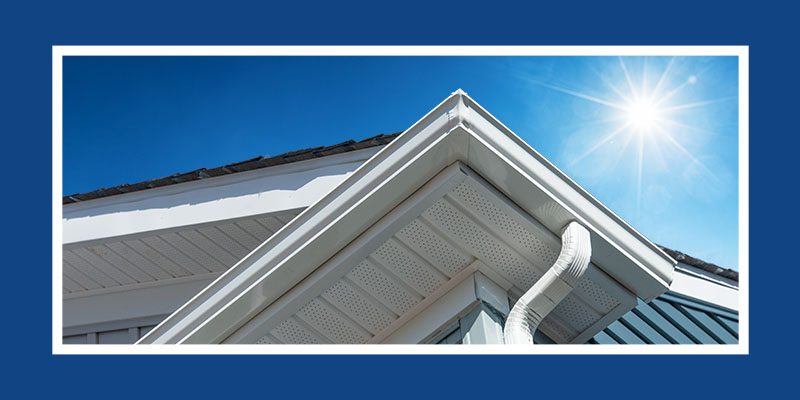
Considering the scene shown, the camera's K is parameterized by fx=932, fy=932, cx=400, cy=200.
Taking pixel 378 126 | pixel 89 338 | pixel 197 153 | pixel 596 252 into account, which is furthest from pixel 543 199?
pixel 89 338

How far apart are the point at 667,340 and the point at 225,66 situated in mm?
2729

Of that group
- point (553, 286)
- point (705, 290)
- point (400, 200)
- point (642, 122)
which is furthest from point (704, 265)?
point (400, 200)

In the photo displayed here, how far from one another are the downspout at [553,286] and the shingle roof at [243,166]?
1.64 metres

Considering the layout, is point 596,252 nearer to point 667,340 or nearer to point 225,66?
point 667,340

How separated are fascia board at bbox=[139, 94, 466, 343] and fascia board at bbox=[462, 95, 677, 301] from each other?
0.29 feet

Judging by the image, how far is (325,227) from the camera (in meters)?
3.71

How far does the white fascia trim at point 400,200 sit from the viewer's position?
11.7 feet

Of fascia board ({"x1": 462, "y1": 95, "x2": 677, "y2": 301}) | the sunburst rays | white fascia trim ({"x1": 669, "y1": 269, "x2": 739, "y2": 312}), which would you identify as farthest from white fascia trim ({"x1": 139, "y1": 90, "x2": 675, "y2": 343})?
white fascia trim ({"x1": 669, "y1": 269, "x2": 739, "y2": 312})

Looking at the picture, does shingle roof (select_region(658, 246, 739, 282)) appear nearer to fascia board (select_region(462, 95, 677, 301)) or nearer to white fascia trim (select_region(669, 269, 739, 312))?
white fascia trim (select_region(669, 269, 739, 312))

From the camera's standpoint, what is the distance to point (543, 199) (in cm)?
361

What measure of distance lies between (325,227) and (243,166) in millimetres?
1597

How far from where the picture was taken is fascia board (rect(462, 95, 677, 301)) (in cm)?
356
